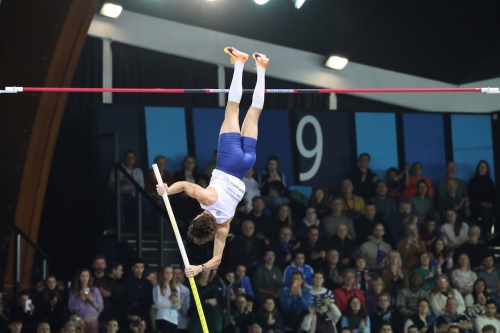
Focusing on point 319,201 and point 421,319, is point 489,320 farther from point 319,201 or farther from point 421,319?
point 319,201

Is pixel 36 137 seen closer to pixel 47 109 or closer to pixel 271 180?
pixel 47 109

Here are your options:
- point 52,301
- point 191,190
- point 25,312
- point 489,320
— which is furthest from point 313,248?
point 191,190

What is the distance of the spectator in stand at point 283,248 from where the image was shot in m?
A: 13.7

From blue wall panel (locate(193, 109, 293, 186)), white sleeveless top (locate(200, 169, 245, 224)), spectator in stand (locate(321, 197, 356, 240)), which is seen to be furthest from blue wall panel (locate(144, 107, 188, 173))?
white sleeveless top (locate(200, 169, 245, 224))

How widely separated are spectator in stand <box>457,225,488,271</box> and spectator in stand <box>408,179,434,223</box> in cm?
77

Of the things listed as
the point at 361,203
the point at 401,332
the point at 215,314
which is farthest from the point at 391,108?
the point at 215,314

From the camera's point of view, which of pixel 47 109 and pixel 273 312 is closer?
pixel 273 312

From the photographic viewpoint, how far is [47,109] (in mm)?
13836

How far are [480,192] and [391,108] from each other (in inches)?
112

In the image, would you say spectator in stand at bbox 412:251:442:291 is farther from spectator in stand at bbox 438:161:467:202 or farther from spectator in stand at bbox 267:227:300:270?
spectator in stand at bbox 438:161:467:202

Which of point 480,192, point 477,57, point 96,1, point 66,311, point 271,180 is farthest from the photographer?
point 477,57

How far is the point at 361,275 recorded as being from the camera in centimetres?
1374

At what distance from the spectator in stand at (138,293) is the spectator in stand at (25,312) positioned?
1168 mm

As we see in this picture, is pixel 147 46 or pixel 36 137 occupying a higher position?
pixel 147 46
